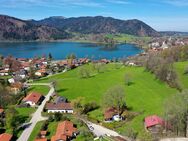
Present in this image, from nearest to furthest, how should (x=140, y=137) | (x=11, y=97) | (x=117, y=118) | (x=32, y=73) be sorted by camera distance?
(x=140, y=137), (x=117, y=118), (x=11, y=97), (x=32, y=73)

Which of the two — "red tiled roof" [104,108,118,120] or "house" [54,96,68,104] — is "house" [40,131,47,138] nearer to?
"red tiled roof" [104,108,118,120]

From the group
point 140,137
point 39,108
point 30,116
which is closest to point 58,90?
point 39,108

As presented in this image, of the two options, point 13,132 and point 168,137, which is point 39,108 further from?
point 168,137

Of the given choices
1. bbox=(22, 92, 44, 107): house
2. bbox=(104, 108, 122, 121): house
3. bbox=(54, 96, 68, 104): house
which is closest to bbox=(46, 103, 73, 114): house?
bbox=(54, 96, 68, 104): house

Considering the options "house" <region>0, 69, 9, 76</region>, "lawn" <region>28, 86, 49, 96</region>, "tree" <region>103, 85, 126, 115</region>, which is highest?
"tree" <region>103, 85, 126, 115</region>

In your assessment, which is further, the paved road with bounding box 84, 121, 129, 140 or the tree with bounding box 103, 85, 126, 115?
the tree with bounding box 103, 85, 126, 115

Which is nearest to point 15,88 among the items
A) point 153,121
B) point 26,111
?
point 26,111

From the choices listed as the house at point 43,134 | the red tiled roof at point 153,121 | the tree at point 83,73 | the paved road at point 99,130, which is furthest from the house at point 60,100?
the tree at point 83,73
